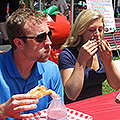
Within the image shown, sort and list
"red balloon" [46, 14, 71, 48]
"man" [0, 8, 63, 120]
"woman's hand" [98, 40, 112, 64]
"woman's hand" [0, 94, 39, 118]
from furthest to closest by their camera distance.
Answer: "red balloon" [46, 14, 71, 48] → "woman's hand" [98, 40, 112, 64] → "man" [0, 8, 63, 120] → "woman's hand" [0, 94, 39, 118]

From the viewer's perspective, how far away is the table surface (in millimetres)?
1529

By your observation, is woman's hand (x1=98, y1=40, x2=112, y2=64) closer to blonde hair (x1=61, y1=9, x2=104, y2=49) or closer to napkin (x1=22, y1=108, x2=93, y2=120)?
blonde hair (x1=61, y1=9, x2=104, y2=49)

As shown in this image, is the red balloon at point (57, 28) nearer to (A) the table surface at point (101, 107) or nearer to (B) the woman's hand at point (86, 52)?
(B) the woman's hand at point (86, 52)

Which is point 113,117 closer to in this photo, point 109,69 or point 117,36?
point 109,69

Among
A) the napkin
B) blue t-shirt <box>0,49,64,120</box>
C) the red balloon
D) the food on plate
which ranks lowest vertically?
the napkin

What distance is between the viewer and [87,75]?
2.30 meters

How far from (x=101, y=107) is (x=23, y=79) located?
77 centimetres

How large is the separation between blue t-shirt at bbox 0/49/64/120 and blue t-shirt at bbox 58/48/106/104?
0.50 metres

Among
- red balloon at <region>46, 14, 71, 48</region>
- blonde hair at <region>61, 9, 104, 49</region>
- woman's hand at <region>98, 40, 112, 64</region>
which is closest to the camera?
woman's hand at <region>98, 40, 112, 64</region>

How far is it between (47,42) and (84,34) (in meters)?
0.87

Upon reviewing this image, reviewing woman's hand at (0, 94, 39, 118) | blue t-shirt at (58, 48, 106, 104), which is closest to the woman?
blue t-shirt at (58, 48, 106, 104)

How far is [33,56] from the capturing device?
1622 mm

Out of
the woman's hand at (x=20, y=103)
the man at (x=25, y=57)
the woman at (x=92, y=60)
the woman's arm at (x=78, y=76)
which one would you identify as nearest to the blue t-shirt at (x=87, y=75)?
the woman at (x=92, y=60)

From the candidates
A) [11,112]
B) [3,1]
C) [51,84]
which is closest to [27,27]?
[51,84]
